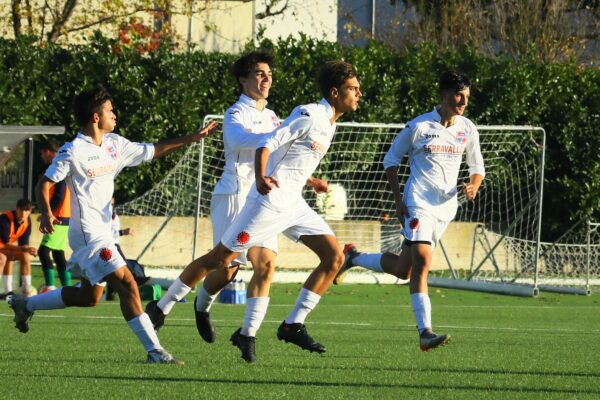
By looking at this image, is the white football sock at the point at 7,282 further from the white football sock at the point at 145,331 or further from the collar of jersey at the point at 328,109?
the white football sock at the point at 145,331

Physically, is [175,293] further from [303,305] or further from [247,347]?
[247,347]

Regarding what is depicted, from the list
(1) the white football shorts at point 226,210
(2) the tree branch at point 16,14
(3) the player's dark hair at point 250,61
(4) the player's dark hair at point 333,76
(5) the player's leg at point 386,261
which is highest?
(2) the tree branch at point 16,14

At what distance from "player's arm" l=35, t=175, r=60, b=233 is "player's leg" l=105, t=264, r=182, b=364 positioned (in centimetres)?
52

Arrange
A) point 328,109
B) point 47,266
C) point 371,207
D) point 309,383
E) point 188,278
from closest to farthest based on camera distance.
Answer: point 309,383 < point 328,109 < point 188,278 < point 47,266 < point 371,207

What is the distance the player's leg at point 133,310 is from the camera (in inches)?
360

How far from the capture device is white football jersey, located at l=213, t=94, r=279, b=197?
34.2 feet

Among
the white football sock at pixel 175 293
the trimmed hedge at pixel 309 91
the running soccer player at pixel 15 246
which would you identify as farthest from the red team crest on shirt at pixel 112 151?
the trimmed hedge at pixel 309 91

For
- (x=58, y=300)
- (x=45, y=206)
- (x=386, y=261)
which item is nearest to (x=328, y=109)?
(x=45, y=206)

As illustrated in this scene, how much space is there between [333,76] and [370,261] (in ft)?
11.1

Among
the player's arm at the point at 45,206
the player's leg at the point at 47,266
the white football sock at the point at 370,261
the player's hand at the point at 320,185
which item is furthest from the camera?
the player's leg at the point at 47,266

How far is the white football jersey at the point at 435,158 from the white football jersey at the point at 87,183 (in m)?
2.78

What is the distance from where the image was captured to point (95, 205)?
9.30 meters

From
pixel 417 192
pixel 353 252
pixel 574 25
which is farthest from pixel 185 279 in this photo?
pixel 574 25

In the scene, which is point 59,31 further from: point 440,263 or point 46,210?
point 46,210
